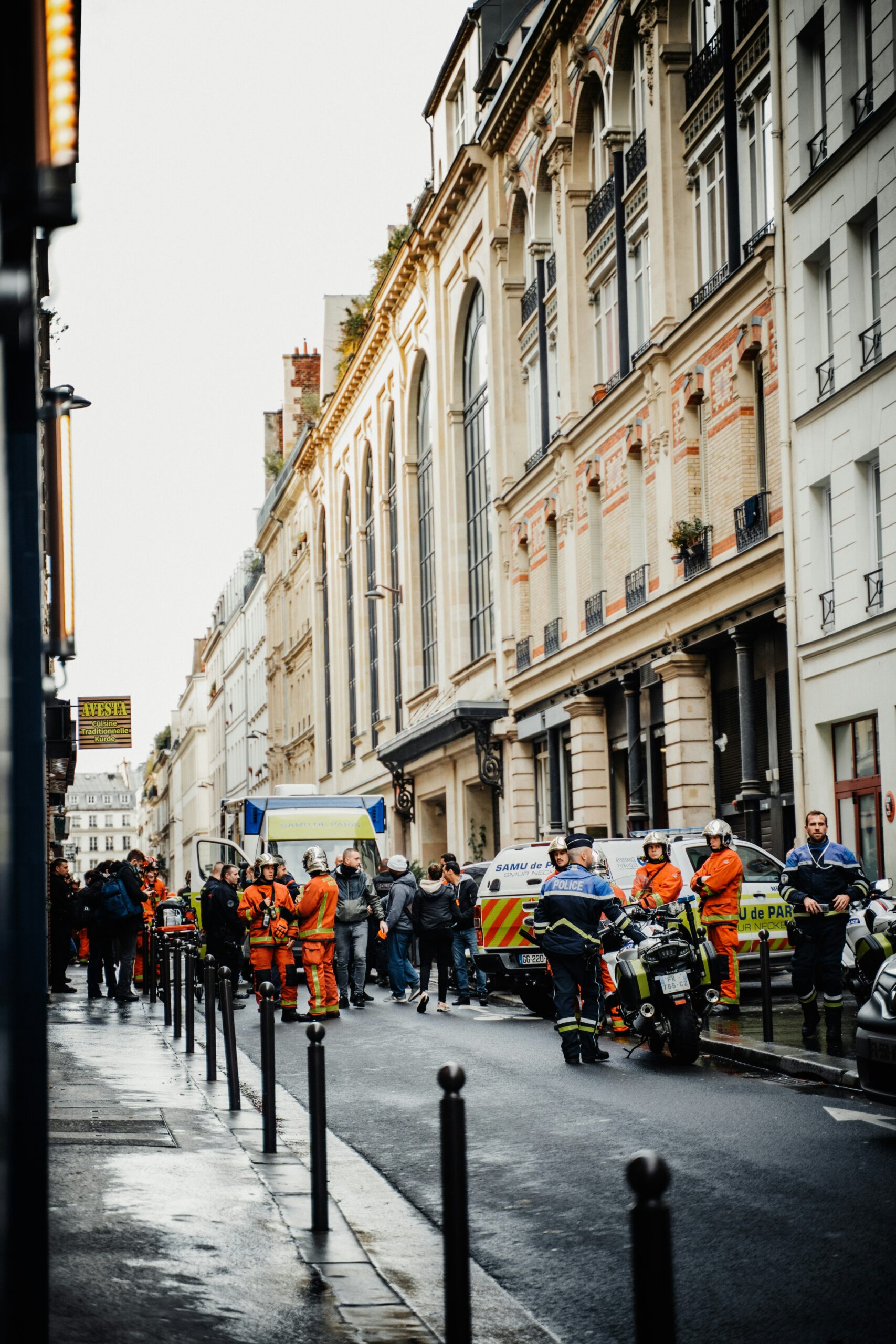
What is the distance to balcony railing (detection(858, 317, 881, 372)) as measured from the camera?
2181cm

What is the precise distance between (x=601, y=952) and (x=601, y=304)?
21310mm

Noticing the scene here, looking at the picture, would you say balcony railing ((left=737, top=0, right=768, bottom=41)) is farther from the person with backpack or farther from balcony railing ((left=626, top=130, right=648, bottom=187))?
the person with backpack

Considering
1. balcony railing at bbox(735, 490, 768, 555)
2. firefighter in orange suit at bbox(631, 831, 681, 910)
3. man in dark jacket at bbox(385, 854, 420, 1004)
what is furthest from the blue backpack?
balcony railing at bbox(735, 490, 768, 555)

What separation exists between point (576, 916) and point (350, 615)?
47.5 metres

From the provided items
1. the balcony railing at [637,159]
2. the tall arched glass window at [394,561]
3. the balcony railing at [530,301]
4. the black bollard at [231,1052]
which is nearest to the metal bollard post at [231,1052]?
the black bollard at [231,1052]

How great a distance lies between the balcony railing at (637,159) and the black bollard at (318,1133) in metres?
24.7

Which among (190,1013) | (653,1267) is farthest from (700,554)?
(653,1267)

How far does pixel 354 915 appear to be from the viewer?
67.5ft

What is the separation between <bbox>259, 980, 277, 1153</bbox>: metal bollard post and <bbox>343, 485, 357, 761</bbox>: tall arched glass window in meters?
49.8

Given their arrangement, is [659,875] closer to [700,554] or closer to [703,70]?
[700,554]

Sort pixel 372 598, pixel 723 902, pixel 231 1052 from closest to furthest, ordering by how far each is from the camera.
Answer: pixel 231 1052, pixel 723 902, pixel 372 598

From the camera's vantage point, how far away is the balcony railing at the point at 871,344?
21.8m

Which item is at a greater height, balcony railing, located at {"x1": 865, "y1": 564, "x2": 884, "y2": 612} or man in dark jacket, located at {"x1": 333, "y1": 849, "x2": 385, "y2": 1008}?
balcony railing, located at {"x1": 865, "y1": 564, "x2": 884, "y2": 612}

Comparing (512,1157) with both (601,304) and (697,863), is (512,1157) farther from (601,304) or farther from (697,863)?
(601,304)
